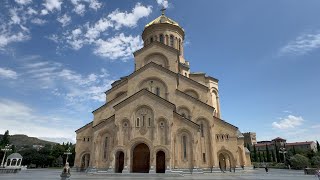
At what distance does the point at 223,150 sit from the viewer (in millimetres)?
25719

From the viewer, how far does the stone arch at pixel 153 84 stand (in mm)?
26792

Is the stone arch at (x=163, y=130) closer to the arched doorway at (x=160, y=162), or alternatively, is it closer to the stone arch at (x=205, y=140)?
the arched doorway at (x=160, y=162)

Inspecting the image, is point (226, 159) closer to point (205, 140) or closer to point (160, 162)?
point (205, 140)

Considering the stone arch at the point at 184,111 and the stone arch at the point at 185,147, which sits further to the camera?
the stone arch at the point at 184,111

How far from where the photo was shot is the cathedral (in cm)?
2250

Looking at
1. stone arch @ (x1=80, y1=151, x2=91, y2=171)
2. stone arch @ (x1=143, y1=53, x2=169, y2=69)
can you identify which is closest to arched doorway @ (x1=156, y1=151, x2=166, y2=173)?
stone arch @ (x1=80, y1=151, x2=91, y2=171)

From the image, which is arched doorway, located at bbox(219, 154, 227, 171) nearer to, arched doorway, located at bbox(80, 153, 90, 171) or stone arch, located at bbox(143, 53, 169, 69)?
stone arch, located at bbox(143, 53, 169, 69)

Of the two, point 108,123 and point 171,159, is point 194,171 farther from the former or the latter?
point 108,123

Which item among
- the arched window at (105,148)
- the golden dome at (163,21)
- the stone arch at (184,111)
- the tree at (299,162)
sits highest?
the golden dome at (163,21)

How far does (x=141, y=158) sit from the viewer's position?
23.7 metres

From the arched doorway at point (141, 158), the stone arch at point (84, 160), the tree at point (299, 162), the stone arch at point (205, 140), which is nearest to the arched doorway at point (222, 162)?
the stone arch at point (205, 140)

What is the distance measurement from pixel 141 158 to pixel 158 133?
3.44 m

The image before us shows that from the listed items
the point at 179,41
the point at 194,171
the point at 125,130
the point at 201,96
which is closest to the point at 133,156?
the point at 125,130

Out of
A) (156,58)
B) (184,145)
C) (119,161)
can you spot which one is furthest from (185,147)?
(156,58)
